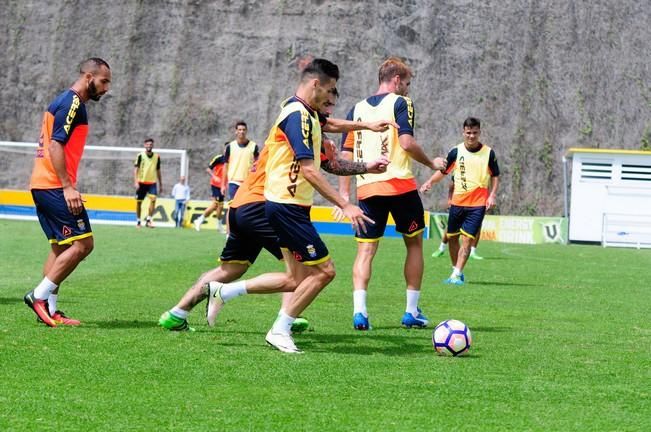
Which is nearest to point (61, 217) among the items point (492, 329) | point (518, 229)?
point (492, 329)

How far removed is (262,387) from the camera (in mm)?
6203

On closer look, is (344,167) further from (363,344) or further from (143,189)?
(143,189)

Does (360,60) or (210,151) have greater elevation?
(360,60)

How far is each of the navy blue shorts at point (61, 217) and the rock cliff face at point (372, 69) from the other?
35.2 meters

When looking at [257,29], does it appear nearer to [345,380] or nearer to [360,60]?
[360,60]

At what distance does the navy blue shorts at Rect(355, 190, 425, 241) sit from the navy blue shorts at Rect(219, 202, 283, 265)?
1.48 meters

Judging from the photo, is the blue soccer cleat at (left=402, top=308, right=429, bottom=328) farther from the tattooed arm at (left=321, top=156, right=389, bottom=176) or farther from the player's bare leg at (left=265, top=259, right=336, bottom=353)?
the player's bare leg at (left=265, top=259, right=336, bottom=353)

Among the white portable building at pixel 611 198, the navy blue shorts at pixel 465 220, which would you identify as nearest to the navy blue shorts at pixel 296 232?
the navy blue shorts at pixel 465 220

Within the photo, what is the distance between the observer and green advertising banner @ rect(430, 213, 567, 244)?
33531 mm

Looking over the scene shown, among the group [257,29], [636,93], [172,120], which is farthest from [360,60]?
[636,93]

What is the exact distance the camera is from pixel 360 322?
9430mm

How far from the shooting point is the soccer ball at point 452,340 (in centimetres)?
773

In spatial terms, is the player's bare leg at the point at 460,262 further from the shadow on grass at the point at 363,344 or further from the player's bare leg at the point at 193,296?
the player's bare leg at the point at 193,296

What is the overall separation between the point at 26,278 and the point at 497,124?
33188 millimetres
